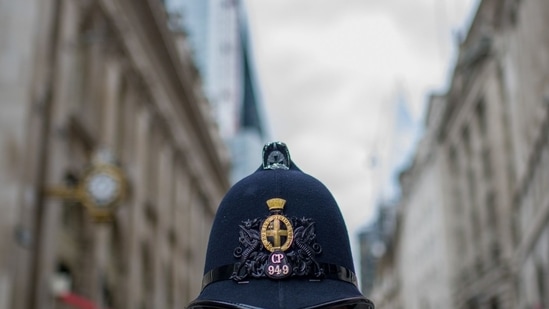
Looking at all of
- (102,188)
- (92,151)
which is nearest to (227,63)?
(92,151)

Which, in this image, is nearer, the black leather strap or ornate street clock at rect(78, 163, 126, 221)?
the black leather strap

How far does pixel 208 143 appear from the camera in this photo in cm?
4803

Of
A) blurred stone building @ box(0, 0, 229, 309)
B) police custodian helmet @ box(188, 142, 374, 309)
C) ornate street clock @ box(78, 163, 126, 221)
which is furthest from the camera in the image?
ornate street clock @ box(78, 163, 126, 221)

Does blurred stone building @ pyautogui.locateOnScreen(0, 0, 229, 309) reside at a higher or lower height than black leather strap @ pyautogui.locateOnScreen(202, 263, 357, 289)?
higher

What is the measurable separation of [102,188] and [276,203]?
14610 mm

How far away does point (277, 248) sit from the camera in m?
2.48

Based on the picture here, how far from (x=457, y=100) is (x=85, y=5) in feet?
99.1

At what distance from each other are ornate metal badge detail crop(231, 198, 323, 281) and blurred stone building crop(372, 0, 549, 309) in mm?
22621

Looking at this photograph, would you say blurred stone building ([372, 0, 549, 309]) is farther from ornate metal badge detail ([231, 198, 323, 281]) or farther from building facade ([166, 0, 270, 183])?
ornate metal badge detail ([231, 198, 323, 281])

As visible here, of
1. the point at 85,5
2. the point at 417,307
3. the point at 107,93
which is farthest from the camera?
the point at 417,307

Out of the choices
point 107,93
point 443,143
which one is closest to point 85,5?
point 107,93

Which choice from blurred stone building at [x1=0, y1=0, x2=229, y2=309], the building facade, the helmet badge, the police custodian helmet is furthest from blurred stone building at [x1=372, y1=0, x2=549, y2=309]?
the helmet badge

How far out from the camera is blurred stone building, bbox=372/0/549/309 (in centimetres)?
2788

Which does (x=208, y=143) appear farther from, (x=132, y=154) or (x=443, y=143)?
(x=132, y=154)
